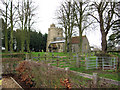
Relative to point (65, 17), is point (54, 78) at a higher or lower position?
lower

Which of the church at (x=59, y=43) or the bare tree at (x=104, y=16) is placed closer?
the bare tree at (x=104, y=16)

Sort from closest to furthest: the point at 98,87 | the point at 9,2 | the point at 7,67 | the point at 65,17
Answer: the point at 98,87, the point at 7,67, the point at 9,2, the point at 65,17

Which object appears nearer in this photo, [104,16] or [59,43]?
[104,16]

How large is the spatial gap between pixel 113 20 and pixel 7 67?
→ 36.4 feet

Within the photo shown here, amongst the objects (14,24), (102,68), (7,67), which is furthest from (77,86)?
(14,24)

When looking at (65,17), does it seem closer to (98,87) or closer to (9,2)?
(9,2)

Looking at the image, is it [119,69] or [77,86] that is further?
[119,69]

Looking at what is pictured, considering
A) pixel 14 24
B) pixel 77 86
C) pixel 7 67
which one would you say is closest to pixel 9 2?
pixel 14 24

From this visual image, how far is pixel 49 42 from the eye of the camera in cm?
5016

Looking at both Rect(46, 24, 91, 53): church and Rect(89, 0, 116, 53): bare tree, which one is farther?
Rect(46, 24, 91, 53): church

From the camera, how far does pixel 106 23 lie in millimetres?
12852

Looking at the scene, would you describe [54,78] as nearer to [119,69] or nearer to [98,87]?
[98,87]

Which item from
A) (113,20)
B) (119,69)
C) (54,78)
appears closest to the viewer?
(54,78)

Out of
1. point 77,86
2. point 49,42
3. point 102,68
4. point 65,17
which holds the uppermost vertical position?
point 65,17
